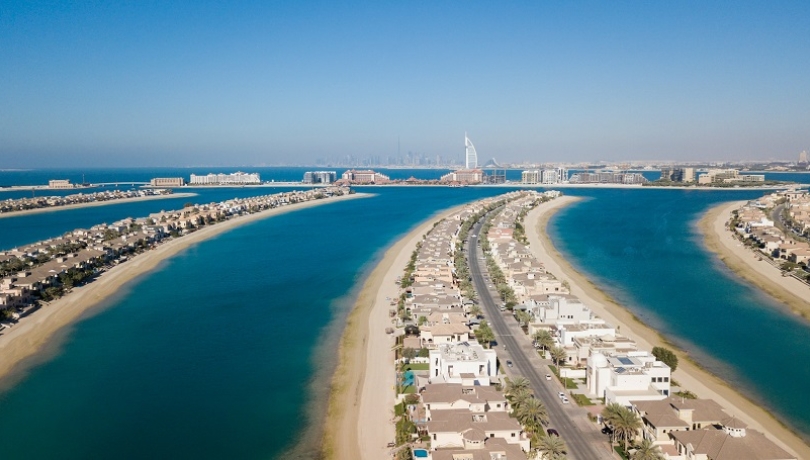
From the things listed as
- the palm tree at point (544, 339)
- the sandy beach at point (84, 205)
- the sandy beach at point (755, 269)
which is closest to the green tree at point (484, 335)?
the palm tree at point (544, 339)

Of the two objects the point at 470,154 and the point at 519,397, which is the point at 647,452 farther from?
the point at 470,154

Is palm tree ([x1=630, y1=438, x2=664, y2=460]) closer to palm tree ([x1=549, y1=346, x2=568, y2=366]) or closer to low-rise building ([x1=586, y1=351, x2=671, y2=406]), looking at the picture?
low-rise building ([x1=586, y1=351, x2=671, y2=406])

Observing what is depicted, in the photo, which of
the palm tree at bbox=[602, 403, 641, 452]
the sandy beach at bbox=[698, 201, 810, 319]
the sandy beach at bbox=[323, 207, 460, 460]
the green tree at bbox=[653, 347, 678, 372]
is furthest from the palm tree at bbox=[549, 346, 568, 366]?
the sandy beach at bbox=[698, 201, 810, 319]

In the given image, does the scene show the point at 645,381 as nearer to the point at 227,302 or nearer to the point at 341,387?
the point at 341,387

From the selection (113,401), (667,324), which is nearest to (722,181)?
(667,324)

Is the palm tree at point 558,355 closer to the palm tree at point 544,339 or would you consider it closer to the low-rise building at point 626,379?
the palm tree at point 544,339

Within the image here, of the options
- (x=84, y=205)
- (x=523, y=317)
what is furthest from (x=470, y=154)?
(x=523, y=317)
